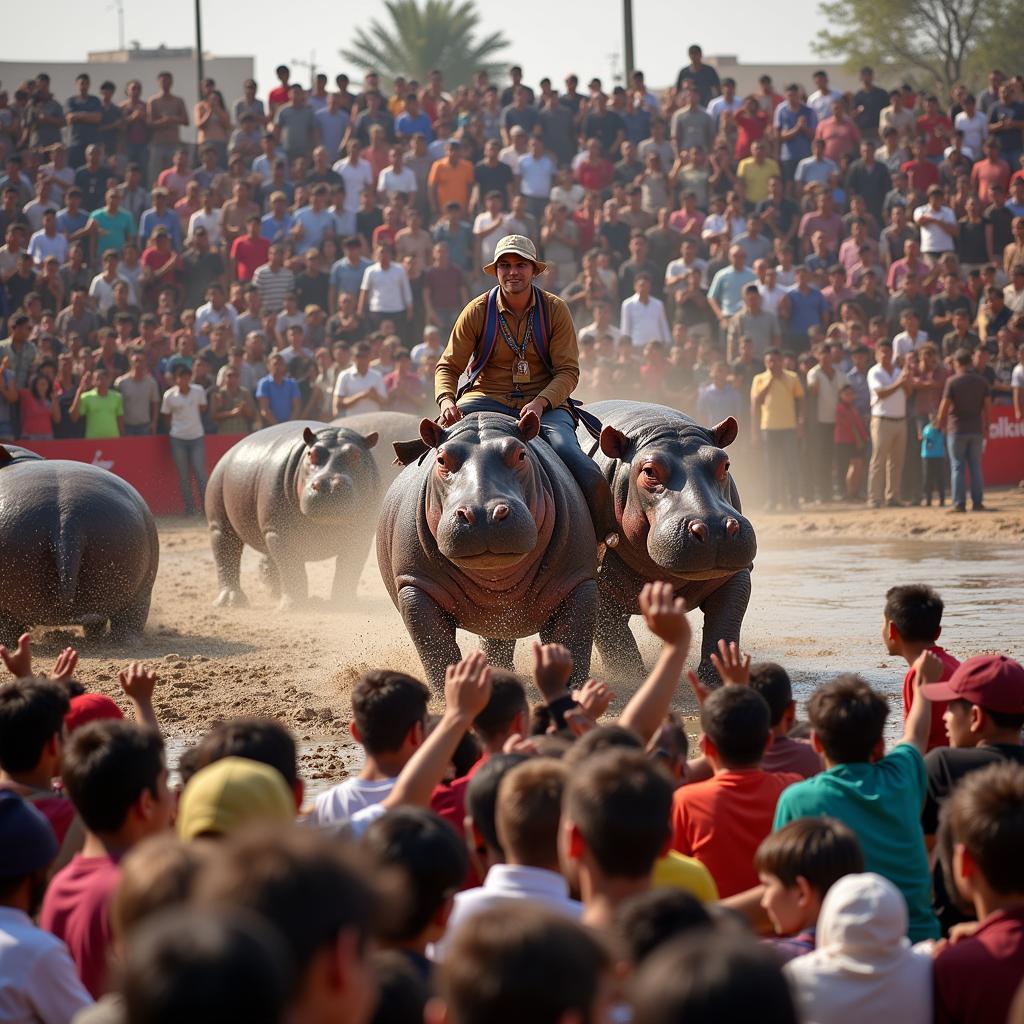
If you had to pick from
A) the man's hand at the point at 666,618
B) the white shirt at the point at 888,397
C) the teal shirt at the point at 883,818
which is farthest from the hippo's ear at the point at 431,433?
the white shirt at the point at 888,397

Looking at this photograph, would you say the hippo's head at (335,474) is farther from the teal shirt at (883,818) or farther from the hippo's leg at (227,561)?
the teal shirt at (883,818)

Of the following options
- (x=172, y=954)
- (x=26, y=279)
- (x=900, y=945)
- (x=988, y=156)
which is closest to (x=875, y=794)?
(x=900, y=945)

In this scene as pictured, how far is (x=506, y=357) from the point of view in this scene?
9875mm

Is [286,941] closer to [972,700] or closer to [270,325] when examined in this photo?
[972,700]

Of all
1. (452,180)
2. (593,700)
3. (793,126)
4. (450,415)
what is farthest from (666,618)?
(793,126)

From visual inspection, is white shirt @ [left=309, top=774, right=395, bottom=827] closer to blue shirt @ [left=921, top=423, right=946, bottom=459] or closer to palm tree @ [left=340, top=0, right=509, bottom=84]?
blue shirt @ [left=921, top=423, right=946, bottom=459]

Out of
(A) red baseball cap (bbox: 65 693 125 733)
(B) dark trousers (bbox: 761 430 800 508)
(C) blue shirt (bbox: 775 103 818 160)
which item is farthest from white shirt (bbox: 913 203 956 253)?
(A) red baseball cap (bbox: 65 693 125 733)

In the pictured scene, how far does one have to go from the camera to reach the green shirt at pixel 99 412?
64.2 feet

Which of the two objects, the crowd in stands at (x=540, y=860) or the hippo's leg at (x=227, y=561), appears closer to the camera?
the crowd in stands at (x=540, y=860)

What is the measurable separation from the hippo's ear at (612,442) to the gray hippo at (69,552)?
157 inches

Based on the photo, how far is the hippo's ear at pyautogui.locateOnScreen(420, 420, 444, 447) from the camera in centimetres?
890

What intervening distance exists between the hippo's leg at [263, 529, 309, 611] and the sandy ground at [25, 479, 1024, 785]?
0.17m

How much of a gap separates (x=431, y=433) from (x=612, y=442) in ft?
4.08

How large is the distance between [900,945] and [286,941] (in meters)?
1.78
